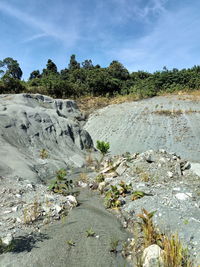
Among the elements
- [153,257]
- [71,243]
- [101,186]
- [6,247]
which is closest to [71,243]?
[71,243]

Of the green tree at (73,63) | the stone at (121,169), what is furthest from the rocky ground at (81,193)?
the green tree at (73,63)

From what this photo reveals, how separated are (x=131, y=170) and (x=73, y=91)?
20.1 meters

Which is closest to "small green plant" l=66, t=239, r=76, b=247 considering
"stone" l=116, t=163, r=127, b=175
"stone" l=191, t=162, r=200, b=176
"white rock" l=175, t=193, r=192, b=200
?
"white rock" l=175, t=193, r=192, b=200

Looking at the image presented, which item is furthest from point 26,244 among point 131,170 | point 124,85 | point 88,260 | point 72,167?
point 124,85

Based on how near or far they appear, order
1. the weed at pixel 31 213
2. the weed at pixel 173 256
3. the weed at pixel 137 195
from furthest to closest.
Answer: the weed at pixel 137 195, the weed at pixel 31 213, the weed at pixel 173 256

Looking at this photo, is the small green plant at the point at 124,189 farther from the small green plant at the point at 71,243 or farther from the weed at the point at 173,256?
the weed at the point at 173,256

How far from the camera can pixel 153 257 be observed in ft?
10.3

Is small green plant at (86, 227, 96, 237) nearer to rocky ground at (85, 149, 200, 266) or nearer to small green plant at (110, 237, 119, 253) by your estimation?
small green plant at (110, 237, 119, 253)

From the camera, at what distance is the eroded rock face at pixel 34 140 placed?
8.46 m

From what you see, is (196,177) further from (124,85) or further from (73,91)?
(124,85)

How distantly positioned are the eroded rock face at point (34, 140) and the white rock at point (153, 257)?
5.22 metres

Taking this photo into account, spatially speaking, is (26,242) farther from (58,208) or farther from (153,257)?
(153,257)

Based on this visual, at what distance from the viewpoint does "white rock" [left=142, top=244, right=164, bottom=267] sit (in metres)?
3.05

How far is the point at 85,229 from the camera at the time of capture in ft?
14.2
